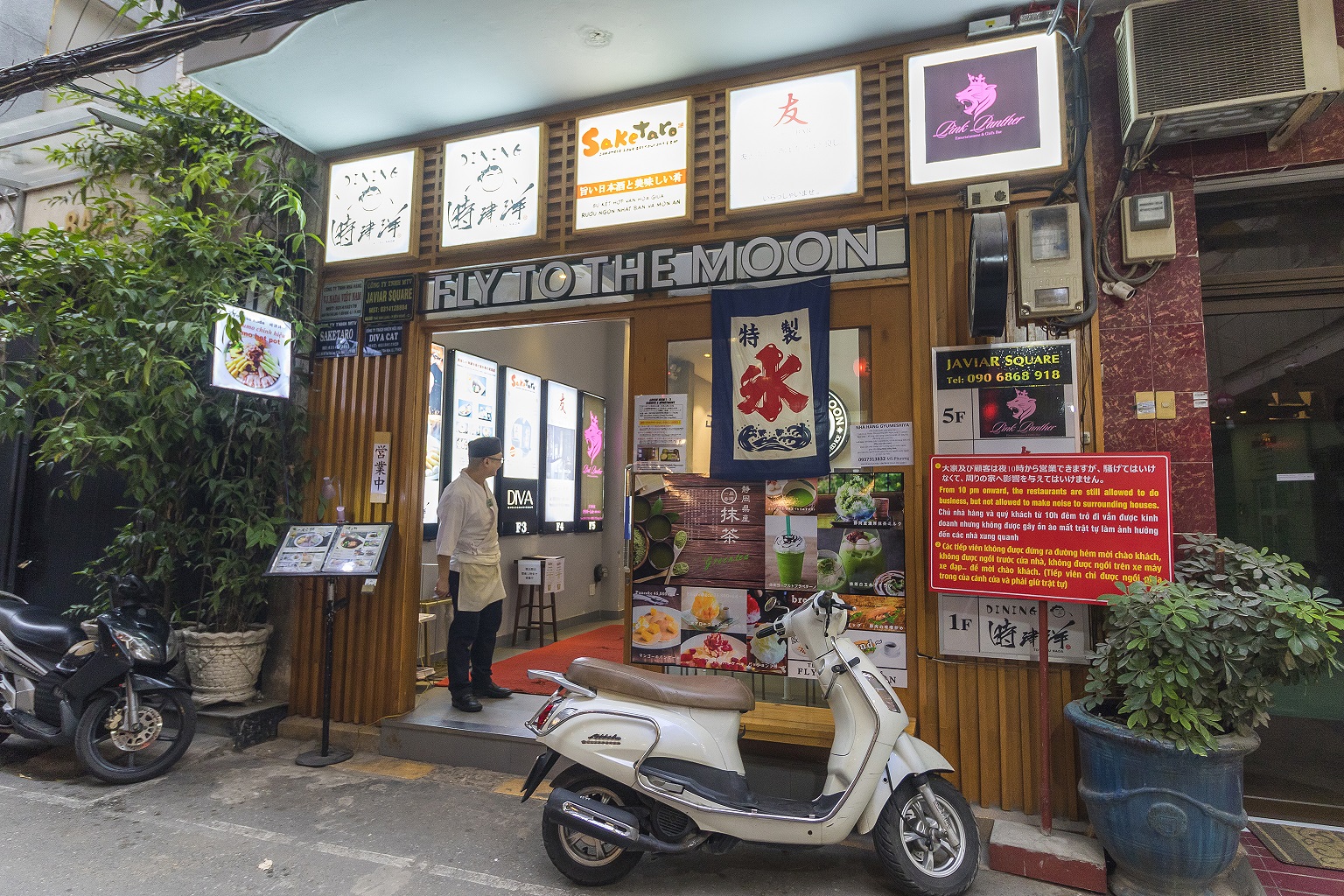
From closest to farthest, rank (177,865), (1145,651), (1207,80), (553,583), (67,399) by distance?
(1145,651)
(177,865)
(1207,80)
(67,399)
(553,583)

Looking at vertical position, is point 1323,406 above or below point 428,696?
above

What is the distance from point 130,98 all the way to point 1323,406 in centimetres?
805

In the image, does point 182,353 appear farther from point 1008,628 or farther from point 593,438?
point 1008,628

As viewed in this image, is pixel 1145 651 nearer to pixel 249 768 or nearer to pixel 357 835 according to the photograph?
pixel 357 835

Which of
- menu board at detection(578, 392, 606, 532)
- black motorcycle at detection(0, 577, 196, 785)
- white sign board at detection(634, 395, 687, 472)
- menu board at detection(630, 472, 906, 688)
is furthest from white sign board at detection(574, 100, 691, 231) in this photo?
menu board at detection(578, 392, 606, 532)

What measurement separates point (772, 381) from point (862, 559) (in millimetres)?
1119

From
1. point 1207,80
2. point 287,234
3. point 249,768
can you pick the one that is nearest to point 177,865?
point 249,768

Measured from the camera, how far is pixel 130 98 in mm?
5379

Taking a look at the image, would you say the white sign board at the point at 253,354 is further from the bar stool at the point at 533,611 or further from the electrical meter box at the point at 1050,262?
the electrical meter box at the point at 1050,262

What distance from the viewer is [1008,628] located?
3.58 m

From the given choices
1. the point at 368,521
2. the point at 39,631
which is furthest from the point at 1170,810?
the point at 39,631

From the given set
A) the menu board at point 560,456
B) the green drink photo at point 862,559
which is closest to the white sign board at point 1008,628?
the green drink photo at point 862,559

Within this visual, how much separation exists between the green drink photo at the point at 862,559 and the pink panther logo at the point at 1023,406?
940 millimetres

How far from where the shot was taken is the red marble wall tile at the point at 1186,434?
3605mm
